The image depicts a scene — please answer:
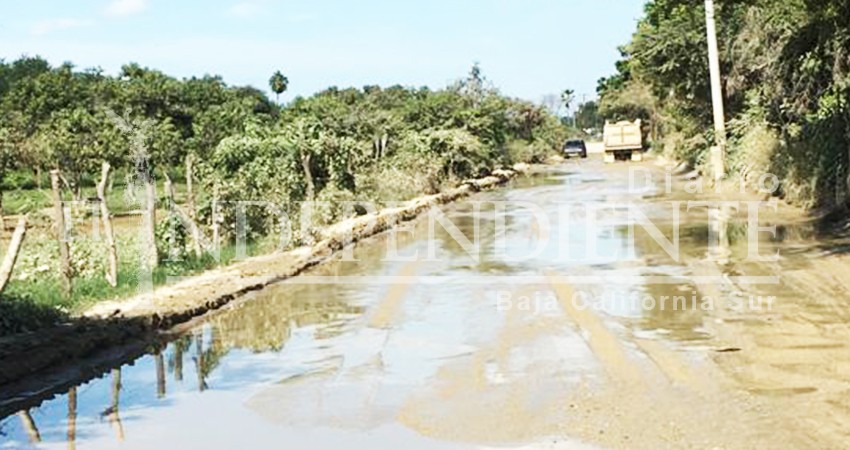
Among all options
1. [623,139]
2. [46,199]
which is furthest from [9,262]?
[623,139]

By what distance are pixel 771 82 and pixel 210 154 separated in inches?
767

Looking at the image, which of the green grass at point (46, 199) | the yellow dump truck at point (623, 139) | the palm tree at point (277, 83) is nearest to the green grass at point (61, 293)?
the green grass at point (46, 199)

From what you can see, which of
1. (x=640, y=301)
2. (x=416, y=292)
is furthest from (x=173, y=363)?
(x=640, y=301)

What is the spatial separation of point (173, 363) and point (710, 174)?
1080 inches

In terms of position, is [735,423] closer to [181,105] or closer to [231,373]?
[231,373]

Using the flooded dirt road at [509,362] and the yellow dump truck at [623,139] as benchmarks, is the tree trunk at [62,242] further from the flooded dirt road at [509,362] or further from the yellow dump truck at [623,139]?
the yellow dump truck at [623,139]

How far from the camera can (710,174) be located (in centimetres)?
3503

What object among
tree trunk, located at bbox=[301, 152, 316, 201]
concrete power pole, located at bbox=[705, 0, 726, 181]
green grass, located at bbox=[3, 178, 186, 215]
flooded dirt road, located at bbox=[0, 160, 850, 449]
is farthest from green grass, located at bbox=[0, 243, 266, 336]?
concrete power pole, located at bbox=[705, 0, 726, 181]

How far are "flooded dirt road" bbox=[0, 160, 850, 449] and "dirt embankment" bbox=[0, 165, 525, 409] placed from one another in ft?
1.43

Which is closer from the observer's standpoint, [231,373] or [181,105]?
[231,373]

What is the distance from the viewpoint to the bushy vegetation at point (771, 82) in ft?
63.9

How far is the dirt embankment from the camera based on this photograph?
1044cm

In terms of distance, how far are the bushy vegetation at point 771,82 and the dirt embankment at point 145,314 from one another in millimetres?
8129

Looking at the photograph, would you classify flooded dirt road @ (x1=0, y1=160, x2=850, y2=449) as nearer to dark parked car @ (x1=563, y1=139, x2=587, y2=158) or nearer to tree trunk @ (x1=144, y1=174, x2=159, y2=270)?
tree trunk @ (x1=144, y1=174, x2=159, y2=270)
